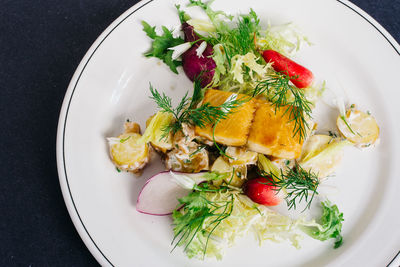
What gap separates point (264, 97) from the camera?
10.3 feet

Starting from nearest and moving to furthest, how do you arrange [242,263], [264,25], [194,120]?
[194,120] → [242,263] → [264,25]

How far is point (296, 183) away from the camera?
2920 mm

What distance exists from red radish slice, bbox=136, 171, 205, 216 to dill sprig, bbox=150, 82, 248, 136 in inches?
16.4

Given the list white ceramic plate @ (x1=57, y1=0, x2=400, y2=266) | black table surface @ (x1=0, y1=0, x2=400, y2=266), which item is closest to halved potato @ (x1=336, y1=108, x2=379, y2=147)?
white ceramic plate @ (x1=57, y1=0, x2=400, y2=266)

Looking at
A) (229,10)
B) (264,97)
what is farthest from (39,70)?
(264,97)

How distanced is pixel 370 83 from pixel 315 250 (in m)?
1.63

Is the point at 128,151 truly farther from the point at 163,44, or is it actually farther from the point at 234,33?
the point at 234,33

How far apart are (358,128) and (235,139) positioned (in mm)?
1204

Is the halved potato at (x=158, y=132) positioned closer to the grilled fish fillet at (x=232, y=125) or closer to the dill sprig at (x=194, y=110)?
the dill sprig at (x=194, y=110)

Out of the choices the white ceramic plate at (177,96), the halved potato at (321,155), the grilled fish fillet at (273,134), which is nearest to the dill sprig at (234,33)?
the white ceramic plate at (177,96)

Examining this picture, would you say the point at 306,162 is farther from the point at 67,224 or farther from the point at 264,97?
the point at 67,224

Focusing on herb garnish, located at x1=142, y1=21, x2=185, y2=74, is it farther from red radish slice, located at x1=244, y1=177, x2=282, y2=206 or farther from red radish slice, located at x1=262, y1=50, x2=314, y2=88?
red radish slice, located at x1=244, y1=177, x2=282, y2=206

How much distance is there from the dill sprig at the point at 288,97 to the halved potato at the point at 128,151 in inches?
43.3

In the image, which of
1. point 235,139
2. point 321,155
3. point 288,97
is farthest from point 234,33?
point 321,155
